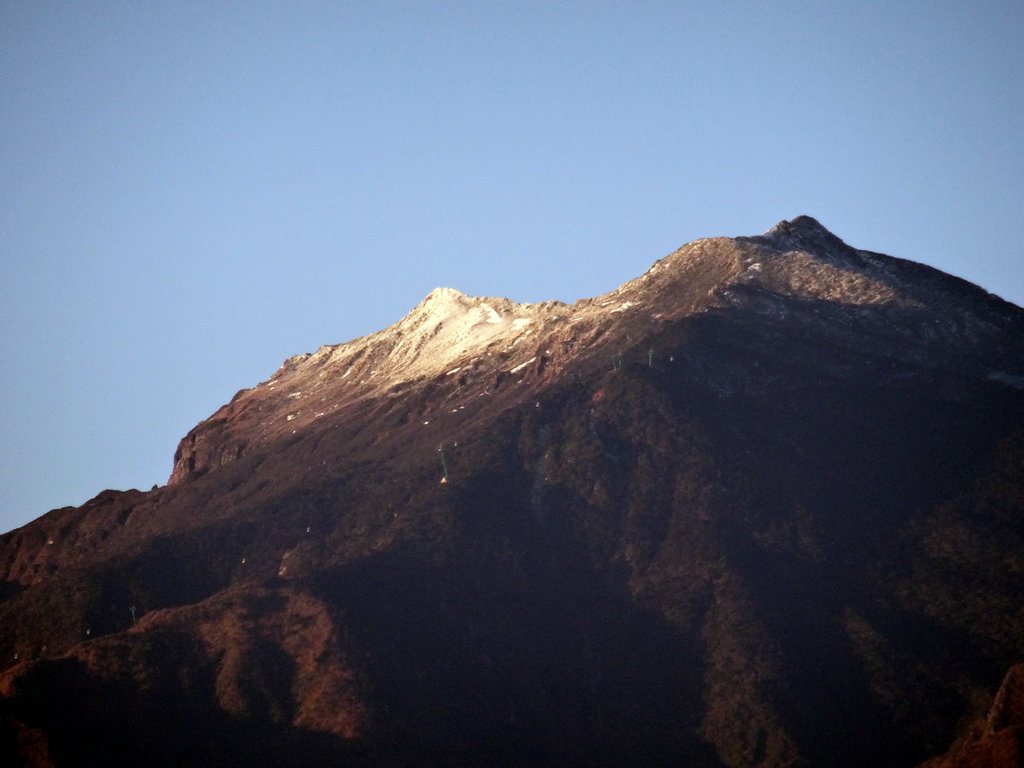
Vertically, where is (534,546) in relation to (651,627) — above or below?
above

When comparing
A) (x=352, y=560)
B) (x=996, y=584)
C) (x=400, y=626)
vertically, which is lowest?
(x=996, y=584)

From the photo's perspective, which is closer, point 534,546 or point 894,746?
Result: point 894,746

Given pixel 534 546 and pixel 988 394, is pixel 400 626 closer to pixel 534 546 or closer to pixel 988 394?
pixel 534 546

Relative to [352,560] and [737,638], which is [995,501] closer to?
[737,638]

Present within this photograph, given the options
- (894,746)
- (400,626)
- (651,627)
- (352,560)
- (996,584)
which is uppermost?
(352,560)

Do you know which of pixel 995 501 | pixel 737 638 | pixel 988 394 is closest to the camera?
pixel 737 638

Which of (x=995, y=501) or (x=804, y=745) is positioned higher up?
(x=995, y=501)

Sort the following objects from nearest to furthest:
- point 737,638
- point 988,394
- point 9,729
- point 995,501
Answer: point 9,729 < point 737,638 < point 995,501 < point 988,394

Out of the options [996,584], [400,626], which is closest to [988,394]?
[996,584]

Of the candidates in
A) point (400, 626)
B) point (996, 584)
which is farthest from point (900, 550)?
point (400, 626)
